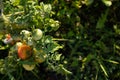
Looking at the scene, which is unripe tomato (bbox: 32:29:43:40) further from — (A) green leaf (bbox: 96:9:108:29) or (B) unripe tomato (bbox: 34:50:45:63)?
(A) green leaf (bbox: 96:9:108:29)

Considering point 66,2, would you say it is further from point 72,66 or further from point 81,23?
point 72,66

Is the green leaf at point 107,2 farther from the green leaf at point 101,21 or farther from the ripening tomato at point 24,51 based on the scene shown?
the ripening tomato at point 24,51

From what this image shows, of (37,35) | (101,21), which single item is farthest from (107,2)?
(37,35)

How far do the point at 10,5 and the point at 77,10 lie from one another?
1.36 feet

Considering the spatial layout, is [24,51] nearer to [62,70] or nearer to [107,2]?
[62,70]

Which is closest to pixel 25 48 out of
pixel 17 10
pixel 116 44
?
pixel 17 10

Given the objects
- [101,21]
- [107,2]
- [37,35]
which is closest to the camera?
[37,35]

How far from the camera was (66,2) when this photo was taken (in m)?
1.99

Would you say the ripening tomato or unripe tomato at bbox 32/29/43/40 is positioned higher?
unripe tomato at bbox 32/29/43/40

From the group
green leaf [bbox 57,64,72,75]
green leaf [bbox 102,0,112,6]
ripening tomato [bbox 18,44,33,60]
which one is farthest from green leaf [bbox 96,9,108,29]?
ripening tomato [bbox 18,44,33,60]

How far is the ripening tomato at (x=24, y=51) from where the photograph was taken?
5.65 feet

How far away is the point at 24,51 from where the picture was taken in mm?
1713

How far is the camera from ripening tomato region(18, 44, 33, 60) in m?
1.72

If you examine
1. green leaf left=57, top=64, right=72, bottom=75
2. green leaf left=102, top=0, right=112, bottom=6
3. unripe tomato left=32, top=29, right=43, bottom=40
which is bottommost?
green leaf left=57, top=64, right=72, bottom=75
